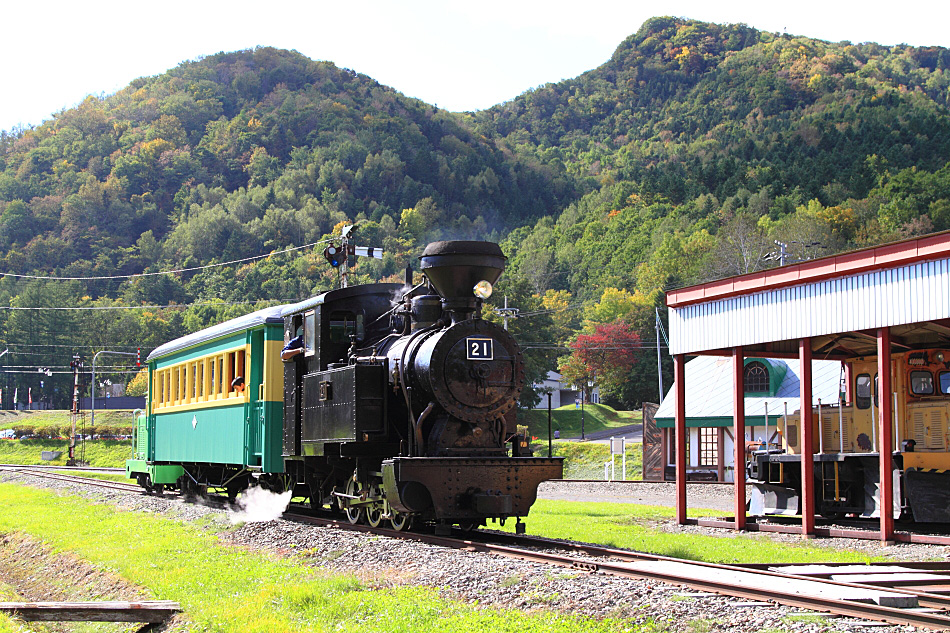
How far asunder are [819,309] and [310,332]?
831 centimetres

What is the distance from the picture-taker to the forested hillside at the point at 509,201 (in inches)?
3381

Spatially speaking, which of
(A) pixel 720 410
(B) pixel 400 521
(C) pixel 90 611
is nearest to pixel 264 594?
(C) pixel 90 611

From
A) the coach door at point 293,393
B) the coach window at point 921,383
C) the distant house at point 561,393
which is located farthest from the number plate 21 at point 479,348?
the distant house at point 561,393

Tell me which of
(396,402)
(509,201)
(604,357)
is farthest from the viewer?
(509,201)

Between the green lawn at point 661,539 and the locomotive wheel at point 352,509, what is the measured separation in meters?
2.88

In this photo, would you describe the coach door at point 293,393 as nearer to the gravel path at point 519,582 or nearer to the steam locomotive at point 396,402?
the steam locomotive at point 396,402

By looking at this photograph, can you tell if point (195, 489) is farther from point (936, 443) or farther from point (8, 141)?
point (8, 141)

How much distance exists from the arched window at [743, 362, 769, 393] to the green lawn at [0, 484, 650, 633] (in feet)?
85.4

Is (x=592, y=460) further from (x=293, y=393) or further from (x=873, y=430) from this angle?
(x=293, y=393)

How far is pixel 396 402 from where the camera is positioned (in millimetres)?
13562

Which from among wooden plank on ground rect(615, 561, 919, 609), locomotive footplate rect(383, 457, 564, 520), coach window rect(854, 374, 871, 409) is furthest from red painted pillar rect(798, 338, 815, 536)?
wooden plank on ground rect(615, 561, 919, 609)

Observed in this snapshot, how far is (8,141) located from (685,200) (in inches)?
5382

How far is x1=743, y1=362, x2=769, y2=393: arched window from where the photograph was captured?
3597 cm

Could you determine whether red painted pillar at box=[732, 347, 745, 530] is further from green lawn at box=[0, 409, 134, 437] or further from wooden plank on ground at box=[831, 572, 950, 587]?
green lawn at box=[0, 409, 134, 437]
